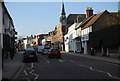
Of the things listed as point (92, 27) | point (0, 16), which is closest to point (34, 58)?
point (0, 16)

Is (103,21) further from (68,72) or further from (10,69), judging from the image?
(68,72)

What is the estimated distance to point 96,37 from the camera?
42906 millimetres

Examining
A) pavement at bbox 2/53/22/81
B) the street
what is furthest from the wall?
the street

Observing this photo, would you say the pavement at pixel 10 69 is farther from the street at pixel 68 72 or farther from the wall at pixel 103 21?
the wall at pixel 103 21

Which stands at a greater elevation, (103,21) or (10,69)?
(103,21)

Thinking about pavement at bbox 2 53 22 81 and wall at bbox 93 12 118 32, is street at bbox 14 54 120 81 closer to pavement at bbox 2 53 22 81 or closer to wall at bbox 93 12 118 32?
pavement at bbox 2 53 22 81

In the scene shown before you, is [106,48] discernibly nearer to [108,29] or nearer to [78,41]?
[108,29]

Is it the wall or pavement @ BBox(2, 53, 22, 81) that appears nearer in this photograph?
pavement @ BBox(2, 53, 22, 81)

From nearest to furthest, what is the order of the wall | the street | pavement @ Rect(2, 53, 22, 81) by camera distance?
the street < pavement @ Rect(2, 53, 22, 81) < the wall

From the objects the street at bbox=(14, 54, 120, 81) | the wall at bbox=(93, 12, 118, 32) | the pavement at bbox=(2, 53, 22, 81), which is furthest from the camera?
the wall at bbox=(93, 12, 118, 32)

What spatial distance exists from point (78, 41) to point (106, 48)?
2684cm

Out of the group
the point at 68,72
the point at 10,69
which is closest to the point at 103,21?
the point at 10,69

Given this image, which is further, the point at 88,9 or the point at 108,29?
the point at 88,9

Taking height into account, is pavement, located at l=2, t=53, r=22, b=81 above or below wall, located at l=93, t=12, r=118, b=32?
below
